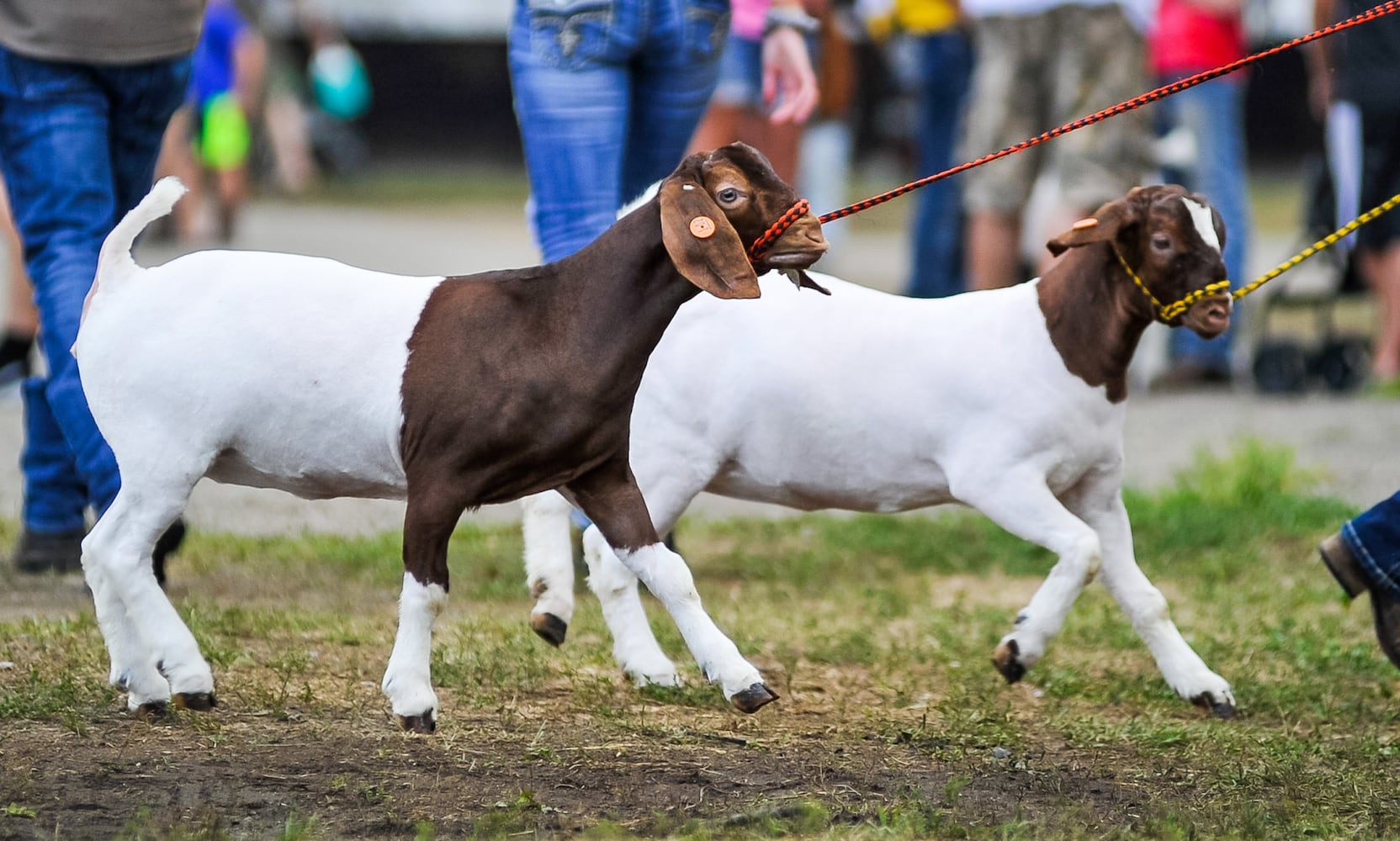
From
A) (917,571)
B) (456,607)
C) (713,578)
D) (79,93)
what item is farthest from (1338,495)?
(79,93)

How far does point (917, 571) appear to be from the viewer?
6.38 meters

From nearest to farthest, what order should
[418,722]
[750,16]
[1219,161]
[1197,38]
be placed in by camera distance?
[418,722], [750,16], [1219,161], [1197,38]

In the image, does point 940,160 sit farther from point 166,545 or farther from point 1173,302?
point 166,545

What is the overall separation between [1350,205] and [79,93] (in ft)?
19.3

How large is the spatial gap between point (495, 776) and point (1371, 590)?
2238mm

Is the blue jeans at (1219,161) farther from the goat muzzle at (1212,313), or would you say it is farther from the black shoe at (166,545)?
the black shoe at (166,545)

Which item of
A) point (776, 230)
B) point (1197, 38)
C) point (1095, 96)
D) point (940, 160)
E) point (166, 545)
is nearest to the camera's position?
point (776, 230)

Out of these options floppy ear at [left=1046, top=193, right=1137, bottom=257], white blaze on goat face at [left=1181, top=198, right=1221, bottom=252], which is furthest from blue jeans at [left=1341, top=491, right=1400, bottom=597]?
floppy ear at [left=1046, top=193, right=1137, bottom=257]

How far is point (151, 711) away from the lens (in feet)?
13.4

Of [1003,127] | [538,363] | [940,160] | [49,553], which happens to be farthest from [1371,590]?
[940,160]

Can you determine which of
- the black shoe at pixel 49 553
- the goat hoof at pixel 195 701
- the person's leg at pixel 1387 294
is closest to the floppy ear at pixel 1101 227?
the goat hoof at pixel 195 701

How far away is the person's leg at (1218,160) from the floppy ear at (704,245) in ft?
20.8

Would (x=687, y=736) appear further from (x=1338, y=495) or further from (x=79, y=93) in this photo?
(x=1338, y=495)

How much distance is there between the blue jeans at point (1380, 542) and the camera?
468 cm
